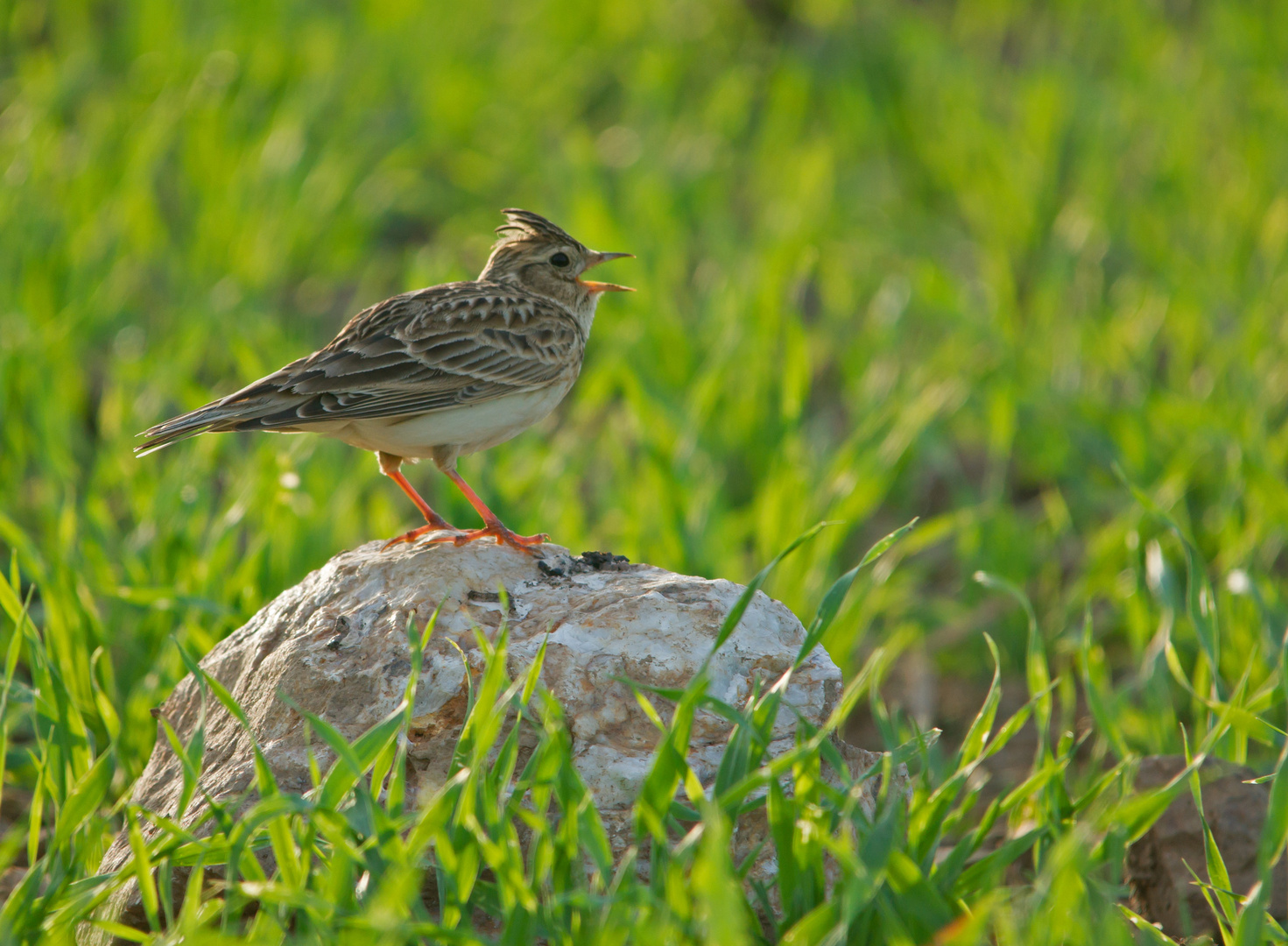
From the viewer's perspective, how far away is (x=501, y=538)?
356 cm

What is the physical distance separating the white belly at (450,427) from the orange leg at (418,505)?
79 millimetres

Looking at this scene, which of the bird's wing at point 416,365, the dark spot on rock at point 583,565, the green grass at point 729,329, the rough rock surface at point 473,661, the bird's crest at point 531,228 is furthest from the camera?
the bird's crest at point 531,228

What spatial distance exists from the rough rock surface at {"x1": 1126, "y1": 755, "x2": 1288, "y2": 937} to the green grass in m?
0.19

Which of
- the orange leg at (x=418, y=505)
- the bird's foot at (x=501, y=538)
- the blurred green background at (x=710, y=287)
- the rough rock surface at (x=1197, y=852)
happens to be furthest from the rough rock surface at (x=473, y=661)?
the rough rock surface at (x=1197, y=852)

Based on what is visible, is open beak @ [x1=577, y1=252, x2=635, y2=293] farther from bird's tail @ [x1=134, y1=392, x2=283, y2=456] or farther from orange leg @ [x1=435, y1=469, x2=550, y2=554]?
bird's tail @ [x1=134, y1=392, x2=283, y2=456]

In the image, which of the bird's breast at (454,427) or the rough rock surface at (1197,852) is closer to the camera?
the rough rock surface at (1197,852)

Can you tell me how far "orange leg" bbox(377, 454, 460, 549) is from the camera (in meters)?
3.69

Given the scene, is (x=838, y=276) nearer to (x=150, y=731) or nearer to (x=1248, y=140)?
(x=1248, y=140)

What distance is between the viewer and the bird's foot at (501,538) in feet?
11.5

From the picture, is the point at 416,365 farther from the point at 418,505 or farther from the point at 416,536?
the point at 416,536

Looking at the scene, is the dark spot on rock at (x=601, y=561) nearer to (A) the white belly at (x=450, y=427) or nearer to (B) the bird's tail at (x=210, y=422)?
(A) the white belly at (x=450, y=427)

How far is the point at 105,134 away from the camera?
25.0 feet

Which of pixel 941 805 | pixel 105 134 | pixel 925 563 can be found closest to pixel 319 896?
pixel 941 805

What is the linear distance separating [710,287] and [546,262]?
9.22ft
